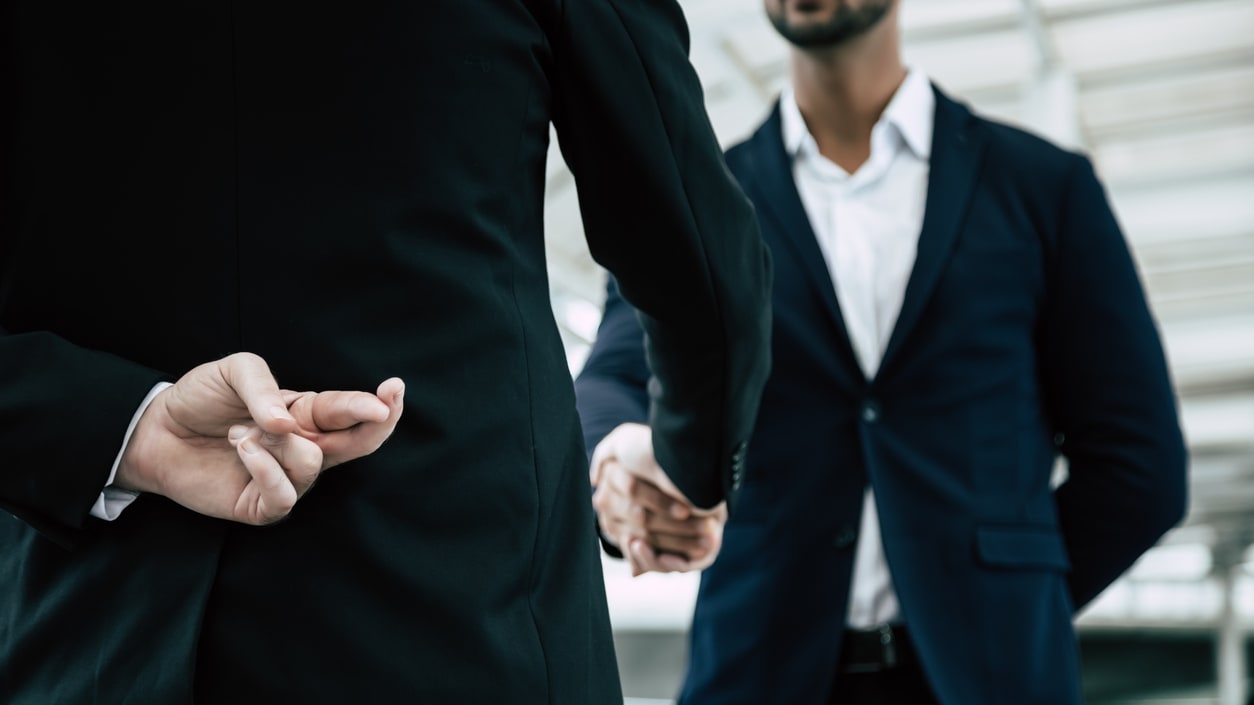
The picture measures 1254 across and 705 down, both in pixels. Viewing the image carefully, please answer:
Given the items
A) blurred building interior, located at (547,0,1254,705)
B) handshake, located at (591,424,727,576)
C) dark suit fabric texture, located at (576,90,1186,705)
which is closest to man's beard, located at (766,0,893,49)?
dark suit fabric texture, located at (576,90,1186,705)

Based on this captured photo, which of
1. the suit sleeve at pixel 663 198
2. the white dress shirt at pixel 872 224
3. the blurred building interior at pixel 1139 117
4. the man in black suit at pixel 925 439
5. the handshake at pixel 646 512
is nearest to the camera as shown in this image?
the suit sleeve at pixel 663 198

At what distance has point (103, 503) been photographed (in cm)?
100

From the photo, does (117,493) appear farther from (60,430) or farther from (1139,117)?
(1139,117)

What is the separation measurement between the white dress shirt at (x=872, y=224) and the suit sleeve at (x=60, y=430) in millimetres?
1372

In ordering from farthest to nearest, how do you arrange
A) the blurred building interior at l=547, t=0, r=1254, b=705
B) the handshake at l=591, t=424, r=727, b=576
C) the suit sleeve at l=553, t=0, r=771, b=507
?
the blurred building interior at l=547, t=0, r=1254, b=705, the handshake at l=591, t=424, r=727, b=576, the suit sleeve at l=553, t=0, r=771, b=507

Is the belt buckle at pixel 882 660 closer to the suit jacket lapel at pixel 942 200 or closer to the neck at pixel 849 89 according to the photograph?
the suit jacket lapel at pixel 942 200

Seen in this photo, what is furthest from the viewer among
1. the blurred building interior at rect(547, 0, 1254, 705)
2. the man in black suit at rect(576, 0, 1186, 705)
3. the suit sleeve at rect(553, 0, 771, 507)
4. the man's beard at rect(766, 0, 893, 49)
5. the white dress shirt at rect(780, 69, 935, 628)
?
the blurred building interior at rect(547, 0, 1254, 705)

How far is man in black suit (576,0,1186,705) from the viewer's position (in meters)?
2.06

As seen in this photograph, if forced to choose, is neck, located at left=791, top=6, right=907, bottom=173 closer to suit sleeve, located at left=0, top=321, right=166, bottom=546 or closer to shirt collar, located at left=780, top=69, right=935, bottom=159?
shirt collar, located at left=780, top=69, right=935, bottom=159

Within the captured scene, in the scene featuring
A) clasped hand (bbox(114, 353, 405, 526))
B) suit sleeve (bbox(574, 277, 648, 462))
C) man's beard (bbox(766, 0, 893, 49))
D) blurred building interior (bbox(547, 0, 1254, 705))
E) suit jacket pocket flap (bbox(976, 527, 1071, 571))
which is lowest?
suit jacket pocket flap (bbox(976, 527, 1071, 571))

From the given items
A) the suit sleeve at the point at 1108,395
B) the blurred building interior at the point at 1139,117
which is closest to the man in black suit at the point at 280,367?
the suit sleeve at the point at 1108,395

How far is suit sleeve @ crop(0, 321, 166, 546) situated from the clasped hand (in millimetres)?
20

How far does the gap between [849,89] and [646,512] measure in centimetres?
92

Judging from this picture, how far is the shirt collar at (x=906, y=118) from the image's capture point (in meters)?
2.39
